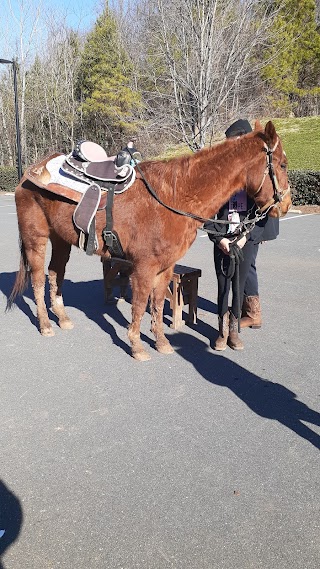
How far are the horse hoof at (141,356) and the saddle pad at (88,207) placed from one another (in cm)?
126

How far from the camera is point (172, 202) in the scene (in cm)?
411

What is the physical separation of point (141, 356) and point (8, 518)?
213 centimetres

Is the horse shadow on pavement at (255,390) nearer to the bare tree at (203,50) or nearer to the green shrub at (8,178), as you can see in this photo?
the bare tree at (203,50)

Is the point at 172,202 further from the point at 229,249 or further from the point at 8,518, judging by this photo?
the point at 8,518

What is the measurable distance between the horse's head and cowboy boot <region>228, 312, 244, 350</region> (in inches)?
46.5

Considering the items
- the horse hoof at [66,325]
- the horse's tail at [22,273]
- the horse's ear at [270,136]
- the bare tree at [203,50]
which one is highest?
the bare tree at [203,50]

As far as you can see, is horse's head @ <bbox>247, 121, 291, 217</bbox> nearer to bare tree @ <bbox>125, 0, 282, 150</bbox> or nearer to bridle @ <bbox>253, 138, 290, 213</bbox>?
bridle @ <bbox>253, 138, 290, 213</bbox>

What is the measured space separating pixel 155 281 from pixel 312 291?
3090 mm

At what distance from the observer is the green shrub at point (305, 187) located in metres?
16.9

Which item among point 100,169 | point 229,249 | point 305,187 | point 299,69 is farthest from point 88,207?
point 299,69

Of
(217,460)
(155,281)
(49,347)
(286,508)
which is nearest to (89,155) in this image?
(155,281)

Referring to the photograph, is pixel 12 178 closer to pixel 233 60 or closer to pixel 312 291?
pixel 233 60

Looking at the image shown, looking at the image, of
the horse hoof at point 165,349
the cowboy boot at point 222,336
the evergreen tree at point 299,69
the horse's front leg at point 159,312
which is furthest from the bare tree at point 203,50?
the horse hoof at point 165,349

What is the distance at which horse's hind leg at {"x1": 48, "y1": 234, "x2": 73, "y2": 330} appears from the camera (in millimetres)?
5250
